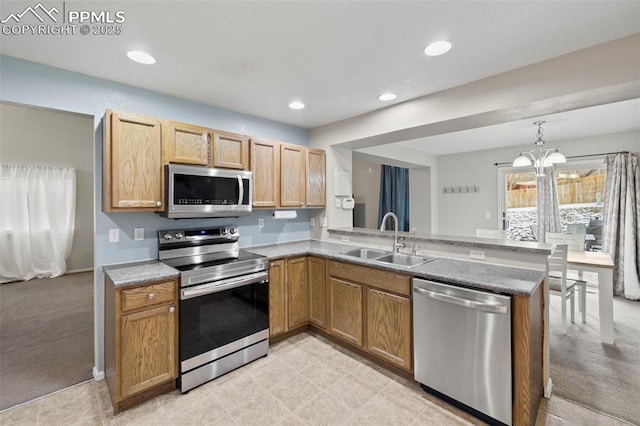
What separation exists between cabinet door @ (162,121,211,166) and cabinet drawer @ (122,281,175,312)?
41.8 inches

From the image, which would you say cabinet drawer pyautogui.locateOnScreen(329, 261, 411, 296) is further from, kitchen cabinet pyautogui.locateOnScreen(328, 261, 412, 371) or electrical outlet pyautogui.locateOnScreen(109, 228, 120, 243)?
electrical outlet pyautogui.locateOnScreen(109, 228, 120, 243)

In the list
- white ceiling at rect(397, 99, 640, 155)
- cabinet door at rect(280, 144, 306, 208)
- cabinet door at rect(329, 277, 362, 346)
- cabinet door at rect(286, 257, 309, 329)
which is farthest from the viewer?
white ceiling at rect(397, 99, 640, 155)

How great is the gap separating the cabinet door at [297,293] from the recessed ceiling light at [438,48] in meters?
2.21

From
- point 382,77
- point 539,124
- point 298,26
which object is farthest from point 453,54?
point 539,124

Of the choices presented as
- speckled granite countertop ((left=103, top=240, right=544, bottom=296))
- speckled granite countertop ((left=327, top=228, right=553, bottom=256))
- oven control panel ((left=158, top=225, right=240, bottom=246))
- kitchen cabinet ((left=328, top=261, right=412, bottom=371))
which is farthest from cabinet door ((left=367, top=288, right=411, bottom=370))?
oven control panel ((left=158, top=225, right=240, bottom=246))

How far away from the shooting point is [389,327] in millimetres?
2428

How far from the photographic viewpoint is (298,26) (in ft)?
5.63

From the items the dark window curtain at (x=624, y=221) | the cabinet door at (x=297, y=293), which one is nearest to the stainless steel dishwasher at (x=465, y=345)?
the cabinet door at (x=297, y=293)

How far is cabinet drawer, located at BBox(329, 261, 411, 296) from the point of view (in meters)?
2.33

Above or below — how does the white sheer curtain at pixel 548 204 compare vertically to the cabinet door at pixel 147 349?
above

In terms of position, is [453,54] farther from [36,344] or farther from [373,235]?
[36,344]

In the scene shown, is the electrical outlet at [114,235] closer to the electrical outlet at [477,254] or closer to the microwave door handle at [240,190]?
the microwave door handle at [240,190]

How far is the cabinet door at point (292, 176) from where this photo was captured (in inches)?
132

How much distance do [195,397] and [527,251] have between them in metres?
2.79
